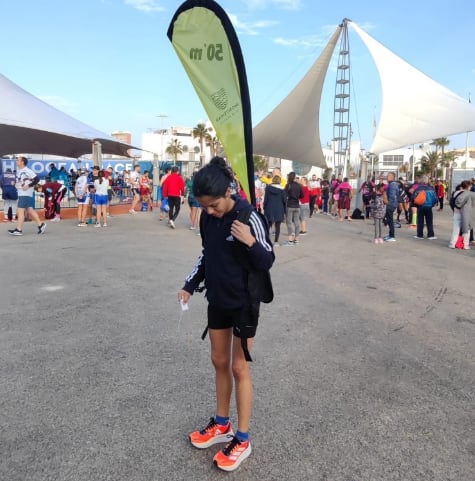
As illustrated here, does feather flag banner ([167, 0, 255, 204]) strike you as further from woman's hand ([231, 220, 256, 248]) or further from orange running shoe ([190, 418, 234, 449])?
orange running shoe ([190, 418, 234, 449])

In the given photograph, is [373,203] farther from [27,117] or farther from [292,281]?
[27,117]

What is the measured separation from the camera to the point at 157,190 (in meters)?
22.0

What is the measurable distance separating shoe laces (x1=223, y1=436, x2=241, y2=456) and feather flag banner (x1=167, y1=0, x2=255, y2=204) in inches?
54.4

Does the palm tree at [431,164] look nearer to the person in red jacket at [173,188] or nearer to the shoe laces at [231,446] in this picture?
the person in red jacket at [173,188]

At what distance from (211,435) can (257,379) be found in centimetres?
98

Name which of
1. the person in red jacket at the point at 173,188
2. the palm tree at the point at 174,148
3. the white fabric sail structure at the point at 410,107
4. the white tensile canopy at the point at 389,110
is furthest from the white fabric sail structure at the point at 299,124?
the palm tree at the point at 174,148

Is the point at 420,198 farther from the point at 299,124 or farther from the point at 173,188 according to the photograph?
the point at 299,124

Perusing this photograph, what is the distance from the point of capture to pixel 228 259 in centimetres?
252

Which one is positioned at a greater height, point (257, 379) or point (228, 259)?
point (228, 259)

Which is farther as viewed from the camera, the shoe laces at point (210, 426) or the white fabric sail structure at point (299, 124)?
the white fabric sail structure at point (299, 124)

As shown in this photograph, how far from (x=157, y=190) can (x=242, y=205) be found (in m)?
20.0

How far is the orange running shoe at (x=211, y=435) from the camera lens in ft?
9.18

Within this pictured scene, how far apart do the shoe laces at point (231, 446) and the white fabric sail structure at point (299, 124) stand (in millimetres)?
21917

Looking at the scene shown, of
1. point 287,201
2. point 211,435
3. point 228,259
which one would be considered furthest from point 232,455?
point 287,201
